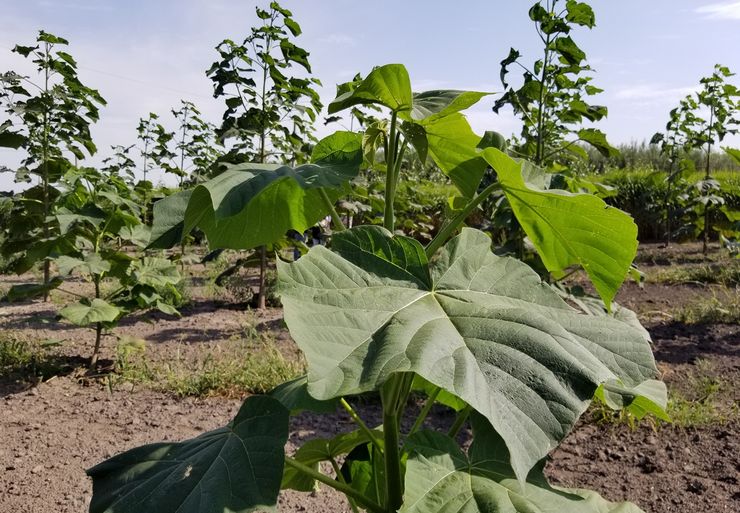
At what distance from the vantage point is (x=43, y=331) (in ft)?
16.5

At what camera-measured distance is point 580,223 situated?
1.12 metres

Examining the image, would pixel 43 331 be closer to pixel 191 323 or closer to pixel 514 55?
pixel 191 323

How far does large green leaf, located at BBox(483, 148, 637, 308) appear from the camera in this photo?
107cm

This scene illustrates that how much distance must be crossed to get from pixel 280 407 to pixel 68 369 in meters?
3.58

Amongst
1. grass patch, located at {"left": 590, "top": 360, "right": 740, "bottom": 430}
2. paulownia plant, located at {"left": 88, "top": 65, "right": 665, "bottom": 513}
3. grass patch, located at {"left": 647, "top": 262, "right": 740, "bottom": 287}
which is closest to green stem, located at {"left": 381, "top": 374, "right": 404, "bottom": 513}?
paulownia plant, located at {"left": 88, "top": 65, "right": 665, "bottom": 513}

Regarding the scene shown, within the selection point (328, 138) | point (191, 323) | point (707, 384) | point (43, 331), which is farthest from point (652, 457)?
Answer: point (43, 331)

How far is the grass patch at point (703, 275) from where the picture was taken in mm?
7309

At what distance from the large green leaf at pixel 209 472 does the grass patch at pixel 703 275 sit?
720 centimetres

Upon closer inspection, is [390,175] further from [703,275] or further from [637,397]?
[703,275]

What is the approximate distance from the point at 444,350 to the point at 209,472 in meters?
0.46

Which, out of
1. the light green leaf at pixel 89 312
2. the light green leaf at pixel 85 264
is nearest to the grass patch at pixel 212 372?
the light green leaf at pixel 89 312

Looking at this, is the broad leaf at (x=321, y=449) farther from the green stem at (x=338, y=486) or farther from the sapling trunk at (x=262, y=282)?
the sapling trunk at (x=262, y=282)

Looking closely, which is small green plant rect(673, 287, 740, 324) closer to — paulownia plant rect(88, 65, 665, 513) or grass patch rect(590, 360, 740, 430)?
grass patch rect(590, 360, 740, 430)

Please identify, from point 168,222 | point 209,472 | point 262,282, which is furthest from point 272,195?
point 262,282
